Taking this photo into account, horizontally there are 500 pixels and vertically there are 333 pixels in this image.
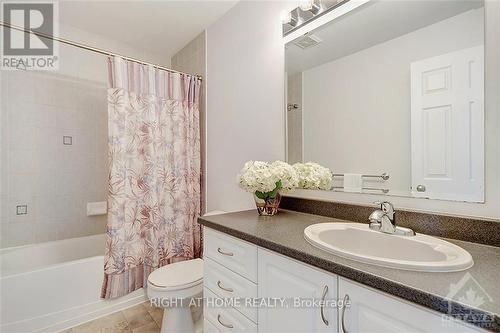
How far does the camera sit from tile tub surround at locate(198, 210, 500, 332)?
0.50 meters

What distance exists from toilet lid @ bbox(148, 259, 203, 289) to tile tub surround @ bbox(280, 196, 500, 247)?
913 mm

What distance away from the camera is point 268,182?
1.27 m

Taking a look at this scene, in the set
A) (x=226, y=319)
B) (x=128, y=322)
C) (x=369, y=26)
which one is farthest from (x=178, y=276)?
(x=369, y=26)

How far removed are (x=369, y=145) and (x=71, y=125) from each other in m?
2.61

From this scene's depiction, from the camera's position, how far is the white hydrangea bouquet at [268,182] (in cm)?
128

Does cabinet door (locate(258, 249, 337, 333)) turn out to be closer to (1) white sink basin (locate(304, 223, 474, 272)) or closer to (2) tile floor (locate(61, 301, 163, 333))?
(1) white sink basin (locate(304, 223, 474, 272))

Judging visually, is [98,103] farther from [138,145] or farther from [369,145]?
[369,145]

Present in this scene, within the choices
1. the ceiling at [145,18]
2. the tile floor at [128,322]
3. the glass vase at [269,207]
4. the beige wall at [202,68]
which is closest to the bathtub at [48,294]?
the tile floor at [128,322]

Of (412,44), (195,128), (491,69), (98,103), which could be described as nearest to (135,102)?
(195,128)

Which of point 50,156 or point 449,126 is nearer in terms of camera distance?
point 449,126

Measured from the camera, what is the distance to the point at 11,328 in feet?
5.00

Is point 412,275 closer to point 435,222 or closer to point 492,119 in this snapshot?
point 435,222

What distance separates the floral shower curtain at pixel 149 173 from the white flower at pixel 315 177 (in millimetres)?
1199

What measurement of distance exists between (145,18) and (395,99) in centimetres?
215
